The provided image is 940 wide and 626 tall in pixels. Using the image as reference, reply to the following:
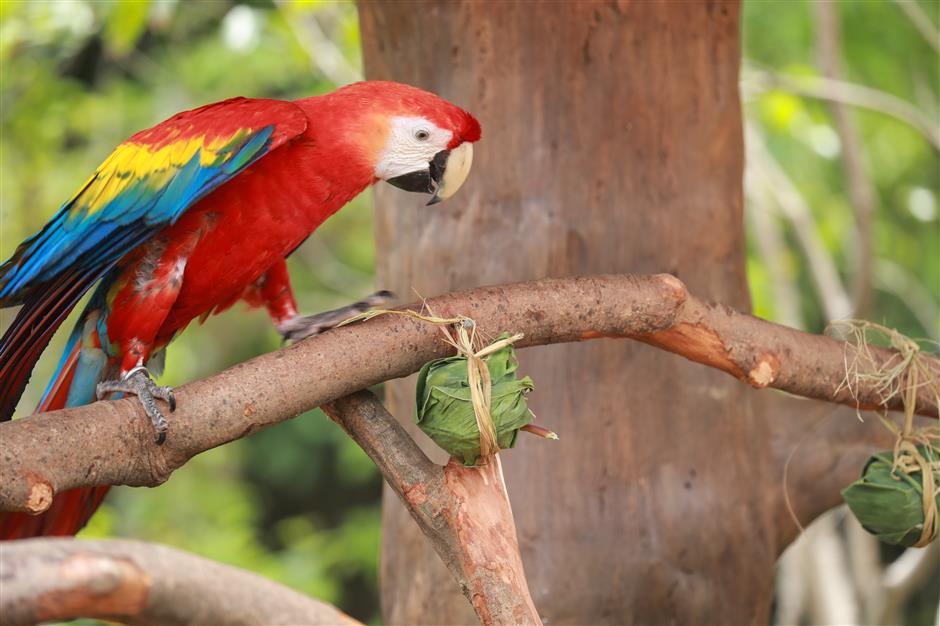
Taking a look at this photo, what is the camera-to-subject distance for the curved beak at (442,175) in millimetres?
1463

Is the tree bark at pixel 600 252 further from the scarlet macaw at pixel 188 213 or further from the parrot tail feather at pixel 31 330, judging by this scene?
the parrot tail feather at pixel 31 330

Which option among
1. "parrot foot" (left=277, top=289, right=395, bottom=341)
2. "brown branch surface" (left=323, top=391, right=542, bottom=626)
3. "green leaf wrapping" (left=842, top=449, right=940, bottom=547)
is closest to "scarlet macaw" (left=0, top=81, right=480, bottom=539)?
"parrot foot" (left=277, top=289, right=395, bottom=341)

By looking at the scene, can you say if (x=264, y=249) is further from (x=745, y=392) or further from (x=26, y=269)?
(x=745, y=392)

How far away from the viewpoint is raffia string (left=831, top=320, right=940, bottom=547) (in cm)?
144

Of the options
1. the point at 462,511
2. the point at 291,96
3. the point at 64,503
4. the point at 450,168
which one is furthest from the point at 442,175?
the point at 291,96

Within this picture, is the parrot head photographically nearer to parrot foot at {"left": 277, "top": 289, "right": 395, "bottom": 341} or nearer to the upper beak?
the upper beak

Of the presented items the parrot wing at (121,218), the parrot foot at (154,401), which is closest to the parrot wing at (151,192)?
the parrot wing at (121,218)

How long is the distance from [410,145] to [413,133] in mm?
18

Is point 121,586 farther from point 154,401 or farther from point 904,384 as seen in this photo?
point 904,384

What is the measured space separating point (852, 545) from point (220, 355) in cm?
262

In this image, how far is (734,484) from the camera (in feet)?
5.77

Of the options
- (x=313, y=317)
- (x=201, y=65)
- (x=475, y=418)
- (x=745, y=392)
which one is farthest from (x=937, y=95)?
(x=475, y=418)

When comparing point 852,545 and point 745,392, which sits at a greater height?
point 745,392

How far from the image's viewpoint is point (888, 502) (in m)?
1.41
